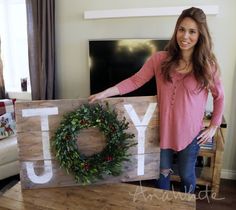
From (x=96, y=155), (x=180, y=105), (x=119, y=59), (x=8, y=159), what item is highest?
(x=119, y=59)

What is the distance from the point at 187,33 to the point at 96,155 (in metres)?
0.83

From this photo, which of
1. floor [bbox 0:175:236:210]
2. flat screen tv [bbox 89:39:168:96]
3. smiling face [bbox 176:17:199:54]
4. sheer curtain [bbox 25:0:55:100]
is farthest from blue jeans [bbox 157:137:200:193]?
sheer curtain [bbox 25:0:55:100]

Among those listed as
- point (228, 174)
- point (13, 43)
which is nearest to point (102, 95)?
point (228, 174)

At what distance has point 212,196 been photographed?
227 cm

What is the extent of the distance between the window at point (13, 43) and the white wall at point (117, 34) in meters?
0.65

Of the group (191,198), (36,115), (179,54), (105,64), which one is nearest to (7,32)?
(105,64)

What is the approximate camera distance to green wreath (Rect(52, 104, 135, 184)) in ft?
4.33

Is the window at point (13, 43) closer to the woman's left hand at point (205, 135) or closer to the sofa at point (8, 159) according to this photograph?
the sofa at point (8, 159)

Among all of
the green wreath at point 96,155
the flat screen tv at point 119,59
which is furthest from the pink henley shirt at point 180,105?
the flat screen tv at point 119,59

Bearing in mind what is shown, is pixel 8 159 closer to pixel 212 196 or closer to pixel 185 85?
pixel 185 85

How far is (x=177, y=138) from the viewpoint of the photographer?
57.5 inches

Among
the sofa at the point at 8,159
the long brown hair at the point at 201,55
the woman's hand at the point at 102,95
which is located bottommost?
the sofa at the point at 8,159

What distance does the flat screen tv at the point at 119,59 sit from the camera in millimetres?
2385

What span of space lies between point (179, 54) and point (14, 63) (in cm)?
244
